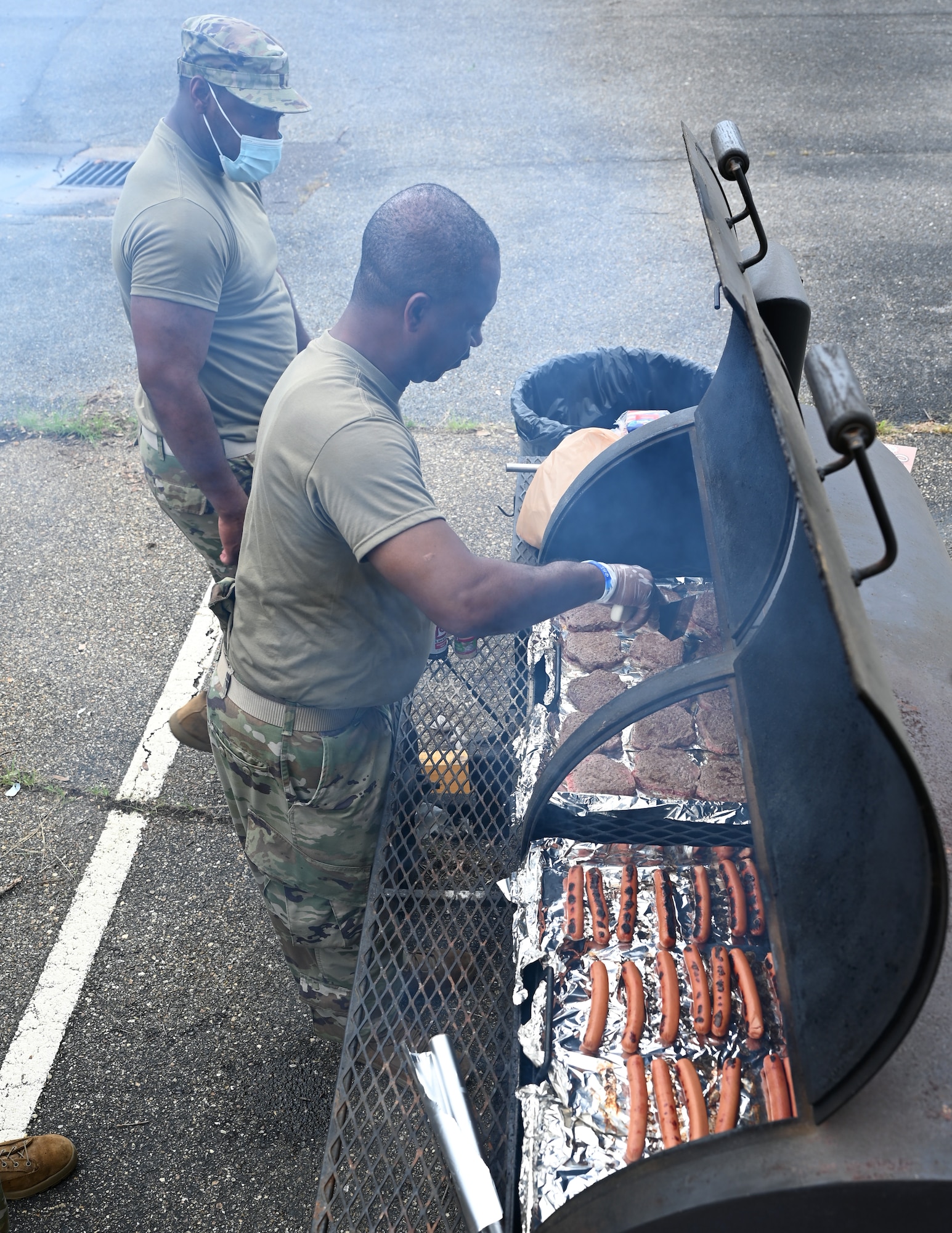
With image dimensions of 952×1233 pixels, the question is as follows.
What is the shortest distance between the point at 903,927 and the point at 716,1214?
0.49 m

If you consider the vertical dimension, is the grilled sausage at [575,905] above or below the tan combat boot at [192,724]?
above

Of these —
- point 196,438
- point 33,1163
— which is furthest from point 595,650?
point 33,1163

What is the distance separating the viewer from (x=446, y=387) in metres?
5.74

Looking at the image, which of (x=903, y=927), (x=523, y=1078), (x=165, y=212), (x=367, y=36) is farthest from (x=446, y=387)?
(x=367, y=36)

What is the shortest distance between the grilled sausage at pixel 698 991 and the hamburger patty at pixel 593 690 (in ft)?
2.67

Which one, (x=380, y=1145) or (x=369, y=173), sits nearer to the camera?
(x=380, y=1145)

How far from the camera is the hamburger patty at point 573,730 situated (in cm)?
257

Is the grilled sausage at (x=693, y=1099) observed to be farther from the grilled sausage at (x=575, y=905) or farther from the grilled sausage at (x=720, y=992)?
the grilled sausage at (x=575, y=905)

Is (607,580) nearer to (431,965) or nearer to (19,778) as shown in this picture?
(431,965)

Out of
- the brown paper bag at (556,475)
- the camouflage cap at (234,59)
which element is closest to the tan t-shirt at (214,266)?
the camouflage cap at (234,59)

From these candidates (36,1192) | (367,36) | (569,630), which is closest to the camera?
(36,1192)

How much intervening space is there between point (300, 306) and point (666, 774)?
5.16 metres

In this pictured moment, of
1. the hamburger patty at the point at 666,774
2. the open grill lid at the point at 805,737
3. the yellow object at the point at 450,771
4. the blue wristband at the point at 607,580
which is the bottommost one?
the hamburger patty at the point at 666,774

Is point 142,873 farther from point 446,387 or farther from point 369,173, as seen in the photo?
point 369,173
